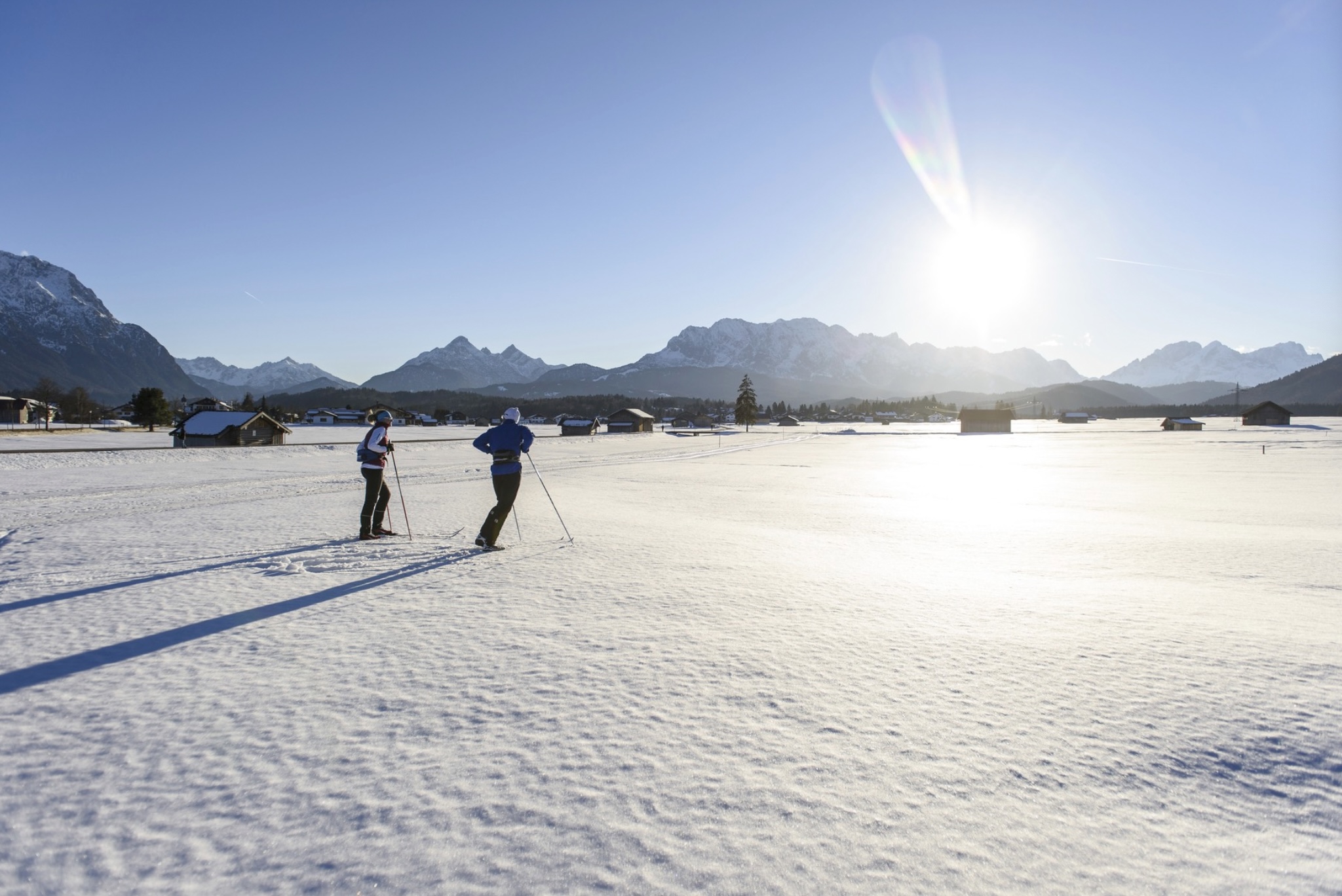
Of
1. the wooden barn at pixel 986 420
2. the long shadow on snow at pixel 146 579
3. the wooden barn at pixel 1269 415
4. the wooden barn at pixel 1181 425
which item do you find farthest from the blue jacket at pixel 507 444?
the wooden barn at pixel 1269 415

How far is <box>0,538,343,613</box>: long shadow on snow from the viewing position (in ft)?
20.9

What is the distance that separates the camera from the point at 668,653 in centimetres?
502

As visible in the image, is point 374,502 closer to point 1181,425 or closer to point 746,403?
point 746,403

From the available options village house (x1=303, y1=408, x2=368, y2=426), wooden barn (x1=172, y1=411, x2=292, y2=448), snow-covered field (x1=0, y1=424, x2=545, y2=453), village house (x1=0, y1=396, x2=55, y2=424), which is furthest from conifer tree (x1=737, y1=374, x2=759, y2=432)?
village house (x1=0, y1=396, x2=55, y2=424)

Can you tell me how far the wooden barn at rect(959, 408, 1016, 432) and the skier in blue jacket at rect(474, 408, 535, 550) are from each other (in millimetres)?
90462

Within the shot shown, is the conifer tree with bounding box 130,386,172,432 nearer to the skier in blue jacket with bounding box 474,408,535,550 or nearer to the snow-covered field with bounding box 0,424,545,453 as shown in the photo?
the snow-covered field with bounding box 0,424,545,453

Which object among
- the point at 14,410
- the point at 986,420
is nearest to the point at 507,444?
the point at 986,420

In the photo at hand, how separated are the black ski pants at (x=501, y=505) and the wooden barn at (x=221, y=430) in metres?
47.3

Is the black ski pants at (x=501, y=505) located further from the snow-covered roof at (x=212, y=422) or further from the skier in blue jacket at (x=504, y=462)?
the snow-covered roof at (x=212, y=422)

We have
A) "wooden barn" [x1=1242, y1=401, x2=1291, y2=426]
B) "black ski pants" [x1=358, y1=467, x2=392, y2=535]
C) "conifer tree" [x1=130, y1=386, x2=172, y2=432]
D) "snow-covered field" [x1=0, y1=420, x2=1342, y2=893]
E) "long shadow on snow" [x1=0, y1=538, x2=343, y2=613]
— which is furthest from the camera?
"wooden barn" [x1=1242, y1=401, x2=1291, y2=426]

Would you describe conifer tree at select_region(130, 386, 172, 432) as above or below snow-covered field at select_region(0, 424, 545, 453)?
above

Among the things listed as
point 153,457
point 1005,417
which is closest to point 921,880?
point 153,457

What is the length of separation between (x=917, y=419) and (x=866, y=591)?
20221 centimetres

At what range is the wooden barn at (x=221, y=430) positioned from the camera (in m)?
47.1
